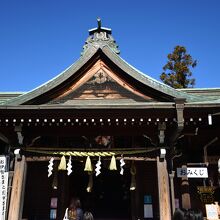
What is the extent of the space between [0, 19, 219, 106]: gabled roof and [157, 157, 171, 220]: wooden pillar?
7.31ft

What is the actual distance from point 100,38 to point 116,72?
87.8 inches

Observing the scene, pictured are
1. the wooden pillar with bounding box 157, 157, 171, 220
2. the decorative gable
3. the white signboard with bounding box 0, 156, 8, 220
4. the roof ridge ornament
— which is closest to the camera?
the wooden pillar with bounding box 157, 157, 171, 220

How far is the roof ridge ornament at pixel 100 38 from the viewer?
36.1 ft

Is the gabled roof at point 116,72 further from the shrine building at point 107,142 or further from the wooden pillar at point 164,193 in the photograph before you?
the wooden pillar at point 164,193

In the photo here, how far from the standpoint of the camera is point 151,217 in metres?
9.57

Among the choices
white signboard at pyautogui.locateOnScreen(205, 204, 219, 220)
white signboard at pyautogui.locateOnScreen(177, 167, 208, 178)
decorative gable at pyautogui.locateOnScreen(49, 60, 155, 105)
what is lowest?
white signboard at pyautogui.locateOnScreen(205, 204, 219, 220)

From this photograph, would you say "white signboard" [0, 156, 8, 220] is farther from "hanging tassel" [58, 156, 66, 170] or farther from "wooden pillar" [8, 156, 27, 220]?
"hanging tassel" [58, 156, 66, 170]

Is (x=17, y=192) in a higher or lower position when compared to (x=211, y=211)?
higher

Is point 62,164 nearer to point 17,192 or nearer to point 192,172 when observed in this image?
point 17,192

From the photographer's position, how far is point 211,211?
8984mm

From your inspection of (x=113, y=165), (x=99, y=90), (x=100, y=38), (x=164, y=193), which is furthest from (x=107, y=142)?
(x=100, y=38)

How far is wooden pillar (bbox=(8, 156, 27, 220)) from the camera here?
25.6 ft

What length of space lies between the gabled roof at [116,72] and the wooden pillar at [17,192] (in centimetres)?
196

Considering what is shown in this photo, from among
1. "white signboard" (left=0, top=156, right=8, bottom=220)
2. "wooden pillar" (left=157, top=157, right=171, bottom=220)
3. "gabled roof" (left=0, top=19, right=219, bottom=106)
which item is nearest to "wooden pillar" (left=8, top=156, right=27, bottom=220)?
"white signboard" (left=0, top=156, right=8, bottom=220)
